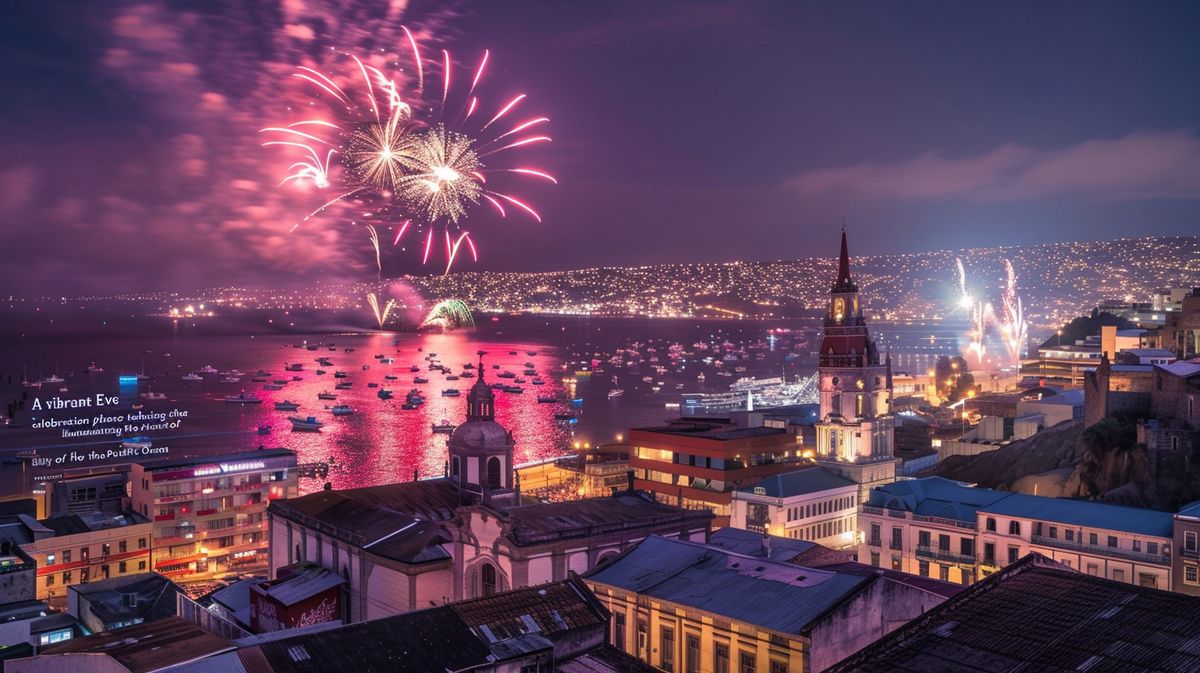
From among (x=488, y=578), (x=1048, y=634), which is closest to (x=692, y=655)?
(x=488, y=578)

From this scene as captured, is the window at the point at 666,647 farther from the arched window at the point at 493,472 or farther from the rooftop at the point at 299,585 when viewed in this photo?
the arched window at the point at 493,472

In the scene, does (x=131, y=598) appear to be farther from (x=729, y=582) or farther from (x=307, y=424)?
(x=307, y=424)

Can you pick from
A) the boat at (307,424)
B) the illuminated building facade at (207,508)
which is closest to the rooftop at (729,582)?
the illuminated building facade at (207,508)

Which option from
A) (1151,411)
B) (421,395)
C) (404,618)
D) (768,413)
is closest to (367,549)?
(404,618)

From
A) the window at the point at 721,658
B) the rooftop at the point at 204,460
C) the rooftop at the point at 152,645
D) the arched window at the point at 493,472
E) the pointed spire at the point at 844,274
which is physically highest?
the pointed spire at the point at 844,274

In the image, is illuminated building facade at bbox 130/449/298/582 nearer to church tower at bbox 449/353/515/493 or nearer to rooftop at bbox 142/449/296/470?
rooftop at bbox 142/449/296/470

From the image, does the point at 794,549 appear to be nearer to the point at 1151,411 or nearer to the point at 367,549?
the point at 367,549
